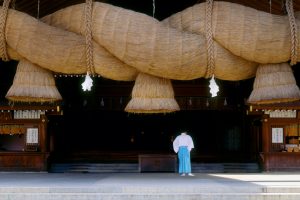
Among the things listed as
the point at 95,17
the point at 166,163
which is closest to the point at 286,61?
the point at 95,17

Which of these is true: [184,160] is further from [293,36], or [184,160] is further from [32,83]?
[293,36]

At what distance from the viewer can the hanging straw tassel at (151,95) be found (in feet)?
14.7

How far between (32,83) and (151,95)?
1.20m

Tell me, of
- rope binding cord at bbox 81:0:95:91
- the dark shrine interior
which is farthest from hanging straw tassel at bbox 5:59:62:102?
the dark shrine interior

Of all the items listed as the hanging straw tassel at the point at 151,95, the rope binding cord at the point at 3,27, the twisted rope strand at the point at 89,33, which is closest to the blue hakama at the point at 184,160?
the hanging straw tassel at the point at 151,95

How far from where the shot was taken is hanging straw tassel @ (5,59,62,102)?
447 cm

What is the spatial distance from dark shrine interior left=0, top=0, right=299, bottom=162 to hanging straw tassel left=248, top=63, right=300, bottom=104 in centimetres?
781

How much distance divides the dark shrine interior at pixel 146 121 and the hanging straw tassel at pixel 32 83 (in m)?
7.53

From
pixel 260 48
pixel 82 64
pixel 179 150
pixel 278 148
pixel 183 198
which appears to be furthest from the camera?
pixel 278 148

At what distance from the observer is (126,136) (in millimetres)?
18891

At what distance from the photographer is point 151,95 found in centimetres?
454

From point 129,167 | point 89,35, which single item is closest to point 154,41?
point 89,35

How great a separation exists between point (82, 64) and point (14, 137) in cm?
1139

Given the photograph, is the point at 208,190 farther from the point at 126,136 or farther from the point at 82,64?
the point at 126,136
